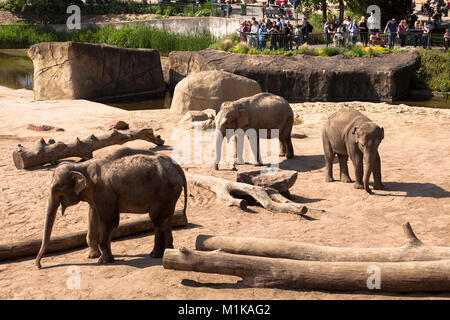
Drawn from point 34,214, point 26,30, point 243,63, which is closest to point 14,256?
point 34,214

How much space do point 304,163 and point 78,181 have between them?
6.53 metres

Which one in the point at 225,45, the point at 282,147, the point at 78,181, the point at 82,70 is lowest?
the point at 282,147

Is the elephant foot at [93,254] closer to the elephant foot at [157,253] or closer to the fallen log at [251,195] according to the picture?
the elephant foot at [157,253]

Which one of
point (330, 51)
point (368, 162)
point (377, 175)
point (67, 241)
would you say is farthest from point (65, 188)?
point (330, 51)

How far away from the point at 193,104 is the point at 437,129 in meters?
6.73

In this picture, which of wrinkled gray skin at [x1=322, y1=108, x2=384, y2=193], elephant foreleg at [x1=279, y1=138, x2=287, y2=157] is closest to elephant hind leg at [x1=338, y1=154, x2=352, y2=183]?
wrinkled gray skin at [x1=322, y1=108, x2=384, y2=193]

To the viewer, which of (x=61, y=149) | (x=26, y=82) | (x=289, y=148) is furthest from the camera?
(x=26, y=82)

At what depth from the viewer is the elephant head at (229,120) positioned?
12.0 metres

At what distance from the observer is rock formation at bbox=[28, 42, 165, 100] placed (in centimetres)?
2198

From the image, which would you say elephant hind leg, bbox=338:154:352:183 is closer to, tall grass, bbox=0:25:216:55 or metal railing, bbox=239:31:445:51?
metal railing, bbox=239:31:445:51

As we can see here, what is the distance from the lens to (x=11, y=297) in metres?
6.22

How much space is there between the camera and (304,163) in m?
12.5

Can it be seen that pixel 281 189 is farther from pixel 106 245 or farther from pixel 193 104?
pixel 193 104

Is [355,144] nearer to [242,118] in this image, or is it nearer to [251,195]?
[251,195]
